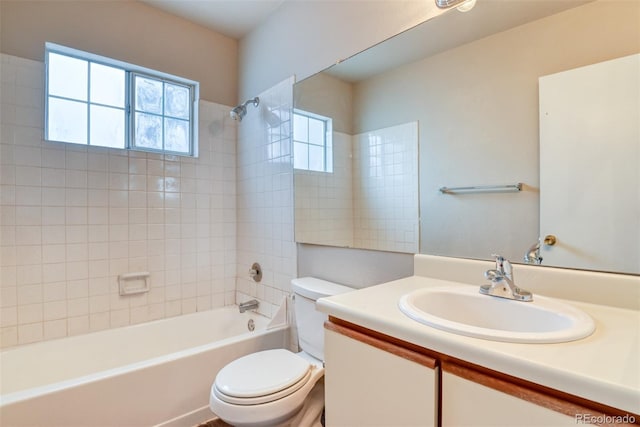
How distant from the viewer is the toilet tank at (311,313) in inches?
61.1

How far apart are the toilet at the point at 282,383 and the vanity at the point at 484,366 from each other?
0.36m

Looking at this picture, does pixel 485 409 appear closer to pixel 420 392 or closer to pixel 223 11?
pixel 420 392

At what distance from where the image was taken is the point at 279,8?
6.97 ft

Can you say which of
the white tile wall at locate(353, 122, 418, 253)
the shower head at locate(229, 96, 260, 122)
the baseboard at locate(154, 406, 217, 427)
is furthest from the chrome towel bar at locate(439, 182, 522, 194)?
the baseboard at locate(154, 406, 217, 427)

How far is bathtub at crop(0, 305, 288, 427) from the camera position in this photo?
4.40 ft

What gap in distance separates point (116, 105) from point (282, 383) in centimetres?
216

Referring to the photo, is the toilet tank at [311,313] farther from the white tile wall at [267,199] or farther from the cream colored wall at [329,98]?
the cream colored wall at [329,98]

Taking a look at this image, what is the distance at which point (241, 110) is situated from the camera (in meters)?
2.36

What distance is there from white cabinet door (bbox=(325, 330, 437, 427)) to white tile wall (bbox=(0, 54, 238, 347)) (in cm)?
119

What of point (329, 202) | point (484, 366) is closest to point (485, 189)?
point (484, 366)

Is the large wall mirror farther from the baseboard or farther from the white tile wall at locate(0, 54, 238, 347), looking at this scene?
the baseboard

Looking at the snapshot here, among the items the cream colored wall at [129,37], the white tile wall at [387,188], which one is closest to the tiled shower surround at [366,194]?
the white tile wall at [387,188]

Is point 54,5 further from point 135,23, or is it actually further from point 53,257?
point 53,257

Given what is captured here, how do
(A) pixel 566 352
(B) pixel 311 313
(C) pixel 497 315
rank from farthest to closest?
(B) pixel 311 313 → (C) pixel 497 315 → (A) pixel 566 352
